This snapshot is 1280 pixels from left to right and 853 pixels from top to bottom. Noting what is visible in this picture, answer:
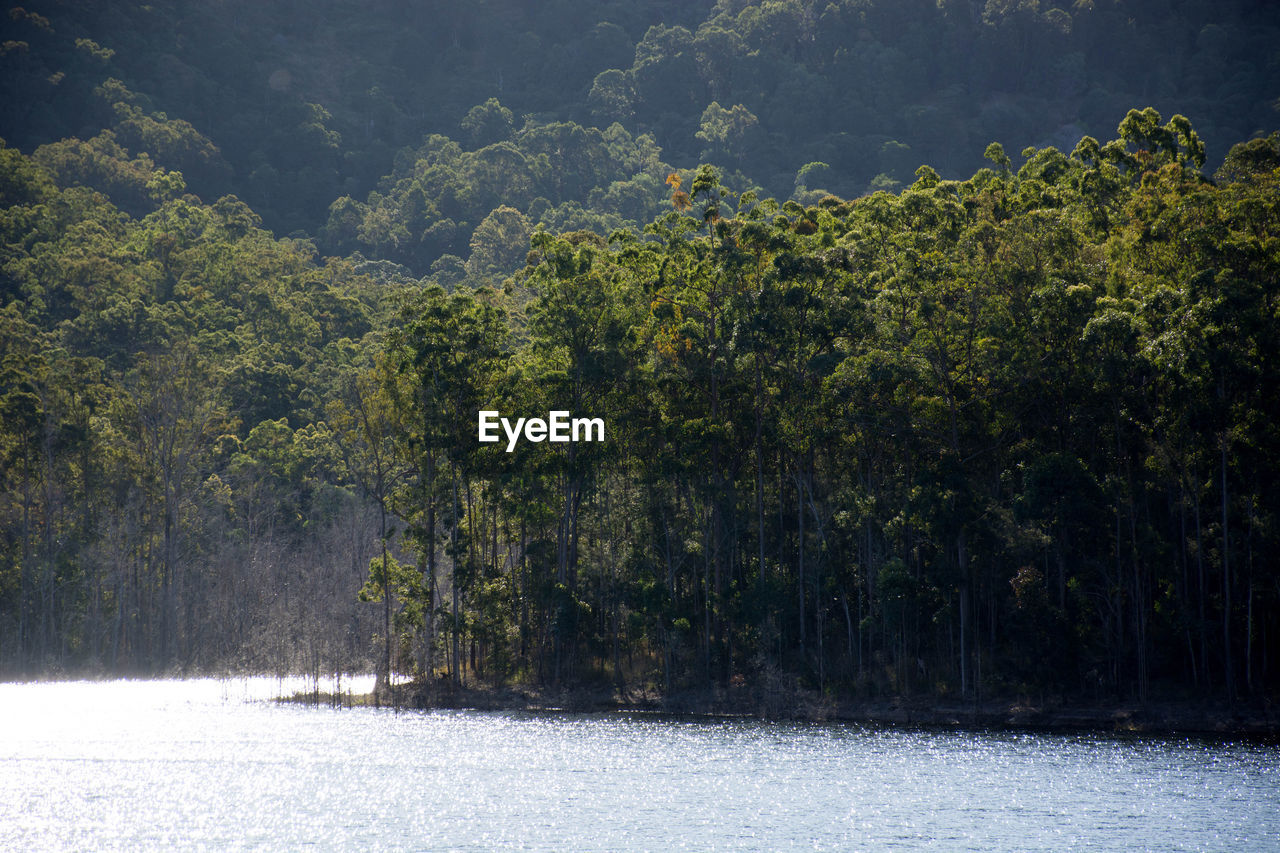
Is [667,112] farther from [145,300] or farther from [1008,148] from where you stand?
[145,300]

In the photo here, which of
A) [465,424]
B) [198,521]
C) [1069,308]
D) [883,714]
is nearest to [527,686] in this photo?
[465,424]

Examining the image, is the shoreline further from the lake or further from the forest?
the lake

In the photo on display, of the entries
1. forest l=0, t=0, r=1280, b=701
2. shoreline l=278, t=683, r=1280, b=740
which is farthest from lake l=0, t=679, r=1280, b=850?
forest l=0, t=0, r=1280, b=701

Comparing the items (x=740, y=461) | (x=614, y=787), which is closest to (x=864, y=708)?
(x=740, y=461)

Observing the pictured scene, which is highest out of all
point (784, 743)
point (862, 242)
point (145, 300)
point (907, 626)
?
point (145, 300)

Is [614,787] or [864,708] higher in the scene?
[864,708]

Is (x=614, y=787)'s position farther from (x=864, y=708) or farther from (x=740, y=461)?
(x=740, y=461)

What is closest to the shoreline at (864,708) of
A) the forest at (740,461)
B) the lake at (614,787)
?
the forest at (740,461)
